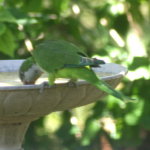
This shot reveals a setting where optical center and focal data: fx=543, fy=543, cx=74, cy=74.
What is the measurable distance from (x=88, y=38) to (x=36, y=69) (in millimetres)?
1425

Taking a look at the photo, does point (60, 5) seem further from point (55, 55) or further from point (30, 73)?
point (55, 55)

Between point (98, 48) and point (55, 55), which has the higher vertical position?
point (55, 55)

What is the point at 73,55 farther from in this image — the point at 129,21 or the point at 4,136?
the point at 129,21

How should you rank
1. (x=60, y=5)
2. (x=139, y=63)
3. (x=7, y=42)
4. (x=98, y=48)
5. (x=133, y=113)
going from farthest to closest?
(x=98, y=48), (x=60, y=5), (x=133, y=113), (x=139, y=63), (x=7, y=42)

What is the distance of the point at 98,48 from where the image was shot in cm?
371

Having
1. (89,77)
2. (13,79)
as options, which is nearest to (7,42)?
(13,79)

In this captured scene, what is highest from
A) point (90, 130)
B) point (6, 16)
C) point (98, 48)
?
point (6, 16)

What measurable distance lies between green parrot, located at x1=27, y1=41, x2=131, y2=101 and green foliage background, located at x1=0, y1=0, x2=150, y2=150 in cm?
93

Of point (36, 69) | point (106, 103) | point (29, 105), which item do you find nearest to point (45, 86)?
point (29, 105)

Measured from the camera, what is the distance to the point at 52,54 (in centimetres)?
230

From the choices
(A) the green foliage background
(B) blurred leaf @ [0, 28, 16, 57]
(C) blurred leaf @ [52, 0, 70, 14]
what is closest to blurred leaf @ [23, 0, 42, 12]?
(A) the green foliage background

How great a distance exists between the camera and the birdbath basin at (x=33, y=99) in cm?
206

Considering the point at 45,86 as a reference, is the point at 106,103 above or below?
below

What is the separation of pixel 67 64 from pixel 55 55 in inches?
3.7
